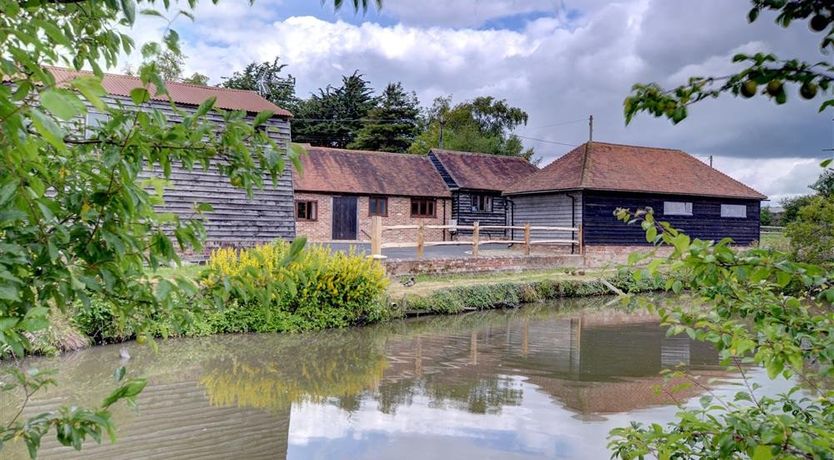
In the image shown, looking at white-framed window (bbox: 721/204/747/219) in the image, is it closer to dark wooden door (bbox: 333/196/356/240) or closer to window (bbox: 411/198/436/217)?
window (bbox: 411/198/436/217)

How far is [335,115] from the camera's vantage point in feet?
137

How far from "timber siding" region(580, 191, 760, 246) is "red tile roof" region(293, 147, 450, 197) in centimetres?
757

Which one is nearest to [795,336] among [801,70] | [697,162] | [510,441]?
[801,70]

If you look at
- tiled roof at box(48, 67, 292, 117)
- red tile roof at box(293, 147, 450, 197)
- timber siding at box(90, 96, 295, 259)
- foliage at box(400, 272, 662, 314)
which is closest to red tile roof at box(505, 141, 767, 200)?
red tile roof at box(293, 147, 450, 197)

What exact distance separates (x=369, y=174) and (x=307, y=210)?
3.58 meters

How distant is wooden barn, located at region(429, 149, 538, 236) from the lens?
2769cm

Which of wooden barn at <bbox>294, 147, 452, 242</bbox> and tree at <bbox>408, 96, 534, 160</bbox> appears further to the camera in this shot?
tree at <bbox>408, 96, 534, 160</bbox>

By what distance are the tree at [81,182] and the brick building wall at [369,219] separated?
20.9 metres

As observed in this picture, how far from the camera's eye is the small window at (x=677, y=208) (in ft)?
75.4

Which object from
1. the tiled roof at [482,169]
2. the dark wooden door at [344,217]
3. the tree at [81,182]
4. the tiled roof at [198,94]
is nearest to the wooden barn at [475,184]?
the tiled roof at [482,169]

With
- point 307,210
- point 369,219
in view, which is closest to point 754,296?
point 307,210

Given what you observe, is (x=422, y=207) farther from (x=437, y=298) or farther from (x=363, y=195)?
(x=437, y=298)

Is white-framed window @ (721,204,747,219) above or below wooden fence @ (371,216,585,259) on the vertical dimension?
above

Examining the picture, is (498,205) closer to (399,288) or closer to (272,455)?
(399,288)
